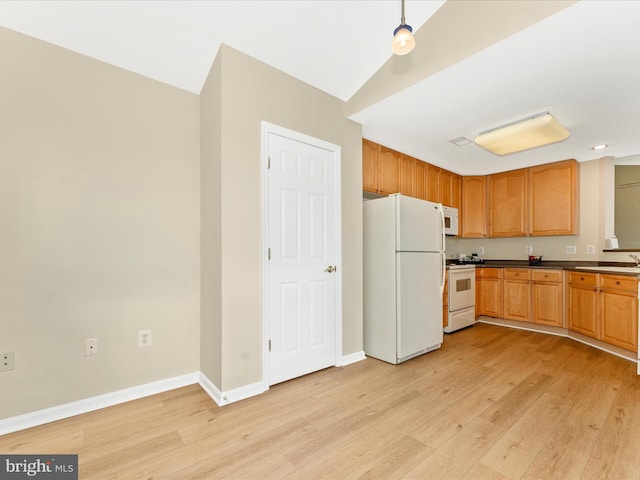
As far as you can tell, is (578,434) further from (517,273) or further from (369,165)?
(517,273)

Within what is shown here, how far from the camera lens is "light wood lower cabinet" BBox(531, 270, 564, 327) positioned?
12.8ft

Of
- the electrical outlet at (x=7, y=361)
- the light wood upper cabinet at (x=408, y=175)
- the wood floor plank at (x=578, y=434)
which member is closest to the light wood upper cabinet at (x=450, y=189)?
the light wood upper cabinet at (x=408, y=175)

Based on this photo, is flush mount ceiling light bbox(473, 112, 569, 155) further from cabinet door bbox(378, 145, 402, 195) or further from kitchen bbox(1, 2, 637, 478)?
kitchen bbox(1, 2, 637, 478)

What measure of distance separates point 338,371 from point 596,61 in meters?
3.00

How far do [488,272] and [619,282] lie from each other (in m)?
1.55

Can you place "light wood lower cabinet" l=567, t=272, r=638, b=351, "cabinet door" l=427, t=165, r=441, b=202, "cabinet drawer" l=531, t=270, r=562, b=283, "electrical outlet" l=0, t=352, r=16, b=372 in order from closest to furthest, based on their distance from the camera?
"electrical outlet" l=0, t=352, r=16, b=372 → "light wood lower cabinet" l=567, t=272, r=638, b=351 → "cabinet drawer" l=531, t=270, r=562, b=283 → "cabinet door" l=427, t=165, r=441, b=202

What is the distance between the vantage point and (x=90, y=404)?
2074 mm

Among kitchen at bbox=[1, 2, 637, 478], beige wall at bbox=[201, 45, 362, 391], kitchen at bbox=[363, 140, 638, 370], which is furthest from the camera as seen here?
kitchen at bbox=[363, 140, 638, 370]

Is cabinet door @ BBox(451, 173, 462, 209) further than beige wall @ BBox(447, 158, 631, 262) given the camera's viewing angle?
Yes

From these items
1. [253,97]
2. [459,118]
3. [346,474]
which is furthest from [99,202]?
[459,118]

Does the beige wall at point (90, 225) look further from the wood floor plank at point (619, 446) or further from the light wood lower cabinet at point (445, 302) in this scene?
the light wood lower cabinet at point (445, 302)

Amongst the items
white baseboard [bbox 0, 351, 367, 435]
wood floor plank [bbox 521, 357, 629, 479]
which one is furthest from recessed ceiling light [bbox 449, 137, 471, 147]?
white baseboard [bbox 0, 351, 367, 435]

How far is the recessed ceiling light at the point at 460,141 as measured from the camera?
3.45 m

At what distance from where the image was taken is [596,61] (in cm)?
204
